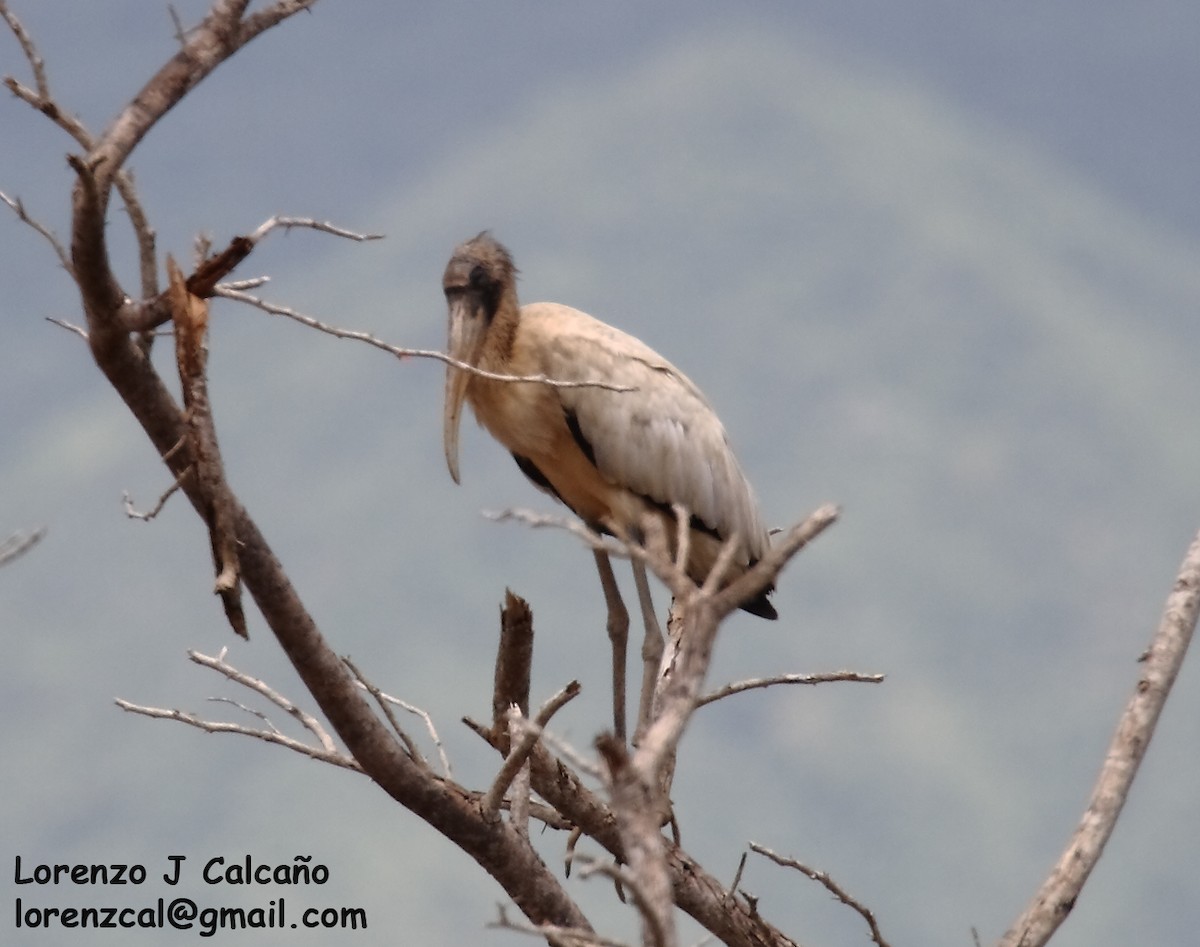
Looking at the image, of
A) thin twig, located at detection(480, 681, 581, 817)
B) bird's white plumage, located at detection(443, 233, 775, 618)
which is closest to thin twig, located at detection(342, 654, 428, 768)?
thin twig, located at detection(480, 681, 581, 817)

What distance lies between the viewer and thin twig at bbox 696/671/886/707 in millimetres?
7043

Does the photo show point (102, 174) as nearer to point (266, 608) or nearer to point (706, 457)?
point (266, 608)

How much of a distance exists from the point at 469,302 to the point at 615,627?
1.75m

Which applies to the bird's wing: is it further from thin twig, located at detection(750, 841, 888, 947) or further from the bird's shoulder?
thin twig, located at detection(750, 841, 888, 947)

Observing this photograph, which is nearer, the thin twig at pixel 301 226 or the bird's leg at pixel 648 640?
the thin twig at pixel 301 226

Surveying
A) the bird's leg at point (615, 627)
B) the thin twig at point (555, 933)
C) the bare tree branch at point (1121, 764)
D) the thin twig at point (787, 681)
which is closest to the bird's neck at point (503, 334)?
the bird's leg at point (615, 627)

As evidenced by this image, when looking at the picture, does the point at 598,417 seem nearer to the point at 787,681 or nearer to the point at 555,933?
the point at 787,681

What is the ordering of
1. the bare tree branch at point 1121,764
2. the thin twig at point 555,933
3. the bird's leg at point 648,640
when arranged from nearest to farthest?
the thin twig at point 555,933, the bare tree branch at point 1121,764, the bird's leg at point 648,640

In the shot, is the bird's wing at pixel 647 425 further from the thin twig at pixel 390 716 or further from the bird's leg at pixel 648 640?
the thin twig at pixel 390 716

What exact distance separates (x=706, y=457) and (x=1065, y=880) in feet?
10.1

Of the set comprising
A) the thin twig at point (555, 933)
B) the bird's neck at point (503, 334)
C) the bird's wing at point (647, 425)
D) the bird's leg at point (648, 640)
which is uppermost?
the bird's neck at point (503, 334)

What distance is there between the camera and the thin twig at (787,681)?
7043 millimetres

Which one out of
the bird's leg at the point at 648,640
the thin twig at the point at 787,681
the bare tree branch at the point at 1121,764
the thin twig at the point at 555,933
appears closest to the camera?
the thin twig at the point at 555,933

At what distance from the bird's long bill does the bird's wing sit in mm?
287
